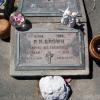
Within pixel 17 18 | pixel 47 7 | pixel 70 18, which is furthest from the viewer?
pixel 47 7

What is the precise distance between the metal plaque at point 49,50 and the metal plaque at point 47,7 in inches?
22.8

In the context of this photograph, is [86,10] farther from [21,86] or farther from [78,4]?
[21,86]

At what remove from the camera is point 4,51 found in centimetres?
896

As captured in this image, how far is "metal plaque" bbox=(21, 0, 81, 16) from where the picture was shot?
8.96 meters

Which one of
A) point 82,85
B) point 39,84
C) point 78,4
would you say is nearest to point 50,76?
point 39,84

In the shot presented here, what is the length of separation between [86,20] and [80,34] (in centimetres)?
44

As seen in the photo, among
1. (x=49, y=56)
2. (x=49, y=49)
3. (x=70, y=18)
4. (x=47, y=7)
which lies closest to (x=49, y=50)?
(x=49, y=49)

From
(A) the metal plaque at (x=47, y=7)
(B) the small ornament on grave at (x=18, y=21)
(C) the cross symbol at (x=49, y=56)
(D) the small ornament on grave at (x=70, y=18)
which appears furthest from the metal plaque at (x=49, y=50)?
(A) the metal plaque at (x=47, y=7)

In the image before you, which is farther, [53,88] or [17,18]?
[17,18]

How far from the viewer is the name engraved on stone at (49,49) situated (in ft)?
28.3

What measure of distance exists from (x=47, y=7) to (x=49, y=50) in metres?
1.21

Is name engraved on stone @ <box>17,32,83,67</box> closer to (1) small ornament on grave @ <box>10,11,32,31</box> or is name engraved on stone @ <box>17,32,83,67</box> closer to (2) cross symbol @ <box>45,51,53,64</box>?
(2) cross symbol @ <box>45,51,53,64</box>

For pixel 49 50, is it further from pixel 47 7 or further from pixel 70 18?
pixel 47 7

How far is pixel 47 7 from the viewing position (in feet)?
29.7
